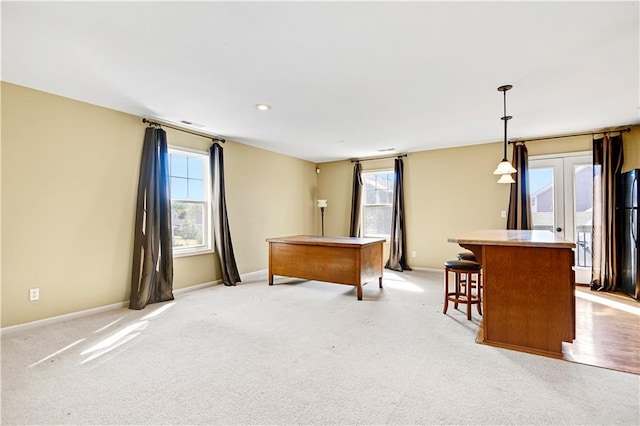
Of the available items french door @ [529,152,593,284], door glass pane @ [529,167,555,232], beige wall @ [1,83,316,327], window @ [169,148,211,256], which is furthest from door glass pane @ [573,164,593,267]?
beige wall @ [1,83,316,327]

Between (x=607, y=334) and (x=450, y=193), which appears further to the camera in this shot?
(x=450, y=193)

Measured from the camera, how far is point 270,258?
15.9ft

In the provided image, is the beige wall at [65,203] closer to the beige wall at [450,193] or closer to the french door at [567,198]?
the beige wall at [450,193]

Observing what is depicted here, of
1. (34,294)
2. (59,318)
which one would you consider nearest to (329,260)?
(59,318)

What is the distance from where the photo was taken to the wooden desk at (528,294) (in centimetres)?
233

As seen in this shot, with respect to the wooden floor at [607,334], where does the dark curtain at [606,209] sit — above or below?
above

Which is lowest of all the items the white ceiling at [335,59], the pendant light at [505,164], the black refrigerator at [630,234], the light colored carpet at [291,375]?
the light colored carpet at [291,375]

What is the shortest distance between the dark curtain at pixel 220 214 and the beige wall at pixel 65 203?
515 millimetres

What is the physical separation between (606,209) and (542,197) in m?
0.79

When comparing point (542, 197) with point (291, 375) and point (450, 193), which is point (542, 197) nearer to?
point (450, 193)

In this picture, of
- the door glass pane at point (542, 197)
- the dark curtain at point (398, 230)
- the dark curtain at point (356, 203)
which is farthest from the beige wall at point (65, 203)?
the door glass pane at point (542, 197)

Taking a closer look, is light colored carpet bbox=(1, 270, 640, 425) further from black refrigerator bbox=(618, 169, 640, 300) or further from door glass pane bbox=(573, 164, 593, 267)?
door glass pane bbox=(573, 164, 593, 267)

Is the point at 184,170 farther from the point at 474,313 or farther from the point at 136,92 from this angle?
the point at 474,313

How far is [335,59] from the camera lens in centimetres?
246
